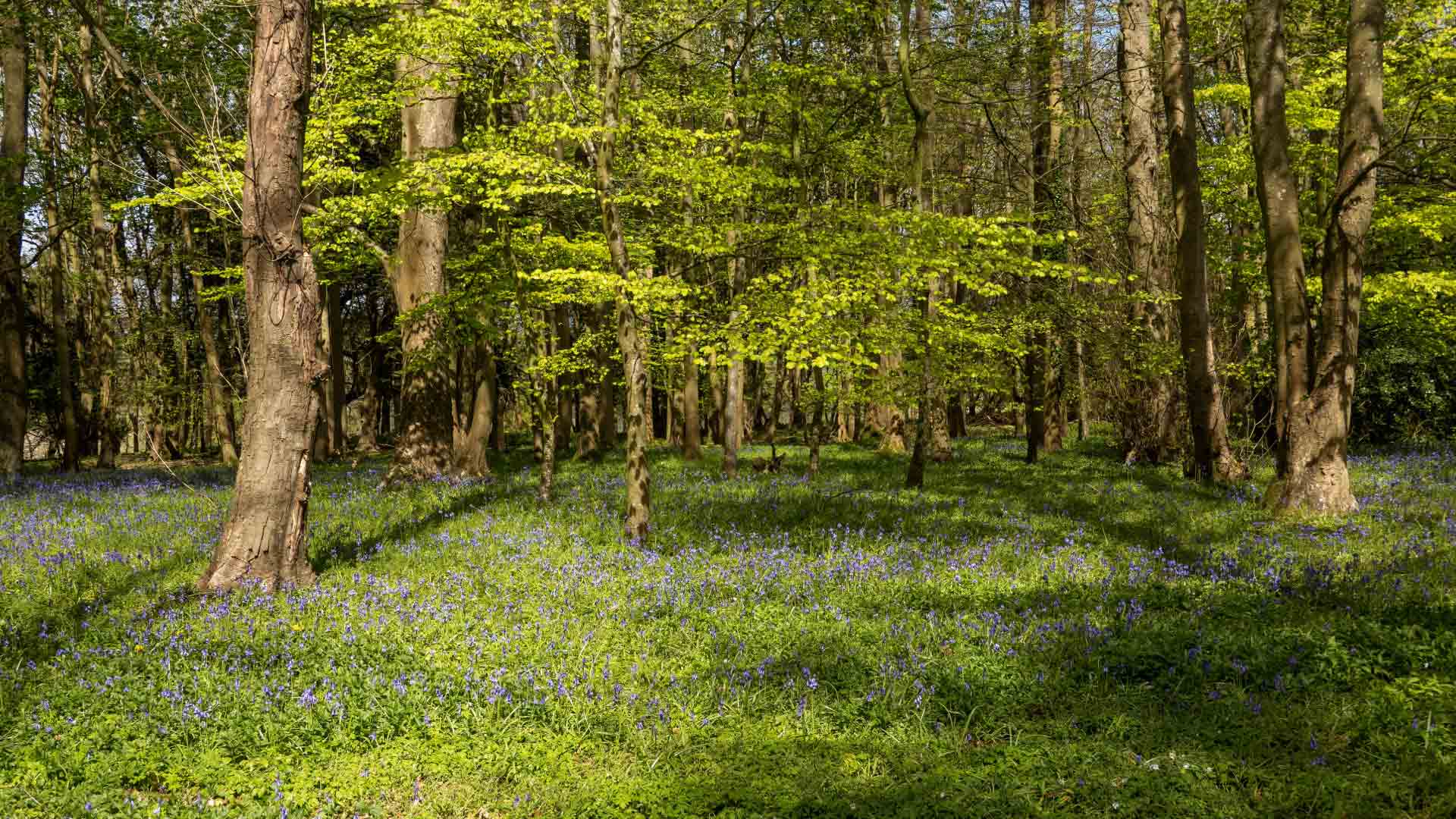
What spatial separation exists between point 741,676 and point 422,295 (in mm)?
11511

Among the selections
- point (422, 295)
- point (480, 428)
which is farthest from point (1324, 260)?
point (480, 428)

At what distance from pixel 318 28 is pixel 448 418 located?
336 inches

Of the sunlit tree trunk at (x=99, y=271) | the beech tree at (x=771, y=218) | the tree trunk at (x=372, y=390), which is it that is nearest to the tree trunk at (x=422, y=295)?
the beech tree at (x=771, y=218)

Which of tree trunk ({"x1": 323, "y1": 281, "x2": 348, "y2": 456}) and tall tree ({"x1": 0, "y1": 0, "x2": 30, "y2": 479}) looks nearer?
tall tree ({"x1": 0, "y1": 0, "x2": 30, "y2": 479})

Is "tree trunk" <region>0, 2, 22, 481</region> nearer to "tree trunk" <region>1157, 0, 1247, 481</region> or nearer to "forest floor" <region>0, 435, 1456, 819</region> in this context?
"forest floor" <region>0, 435, 1456, 819</region>

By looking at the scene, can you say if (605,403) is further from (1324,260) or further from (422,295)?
(1324,260)

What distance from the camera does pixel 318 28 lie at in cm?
1639

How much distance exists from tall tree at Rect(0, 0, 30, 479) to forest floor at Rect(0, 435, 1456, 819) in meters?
10.0

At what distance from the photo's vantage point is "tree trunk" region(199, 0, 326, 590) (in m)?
7.60

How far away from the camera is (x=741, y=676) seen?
231 inches

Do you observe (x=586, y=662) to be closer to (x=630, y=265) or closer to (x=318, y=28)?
(x=630, y=265)

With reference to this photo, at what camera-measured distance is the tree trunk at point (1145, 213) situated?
54.3 ft

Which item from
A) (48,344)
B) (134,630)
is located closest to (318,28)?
(134,630)

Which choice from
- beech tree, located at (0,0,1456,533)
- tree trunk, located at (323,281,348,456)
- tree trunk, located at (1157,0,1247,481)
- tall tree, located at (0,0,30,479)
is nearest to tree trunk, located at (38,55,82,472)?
beech tree, located at (0,0,1456,533)
